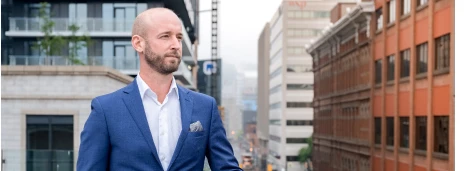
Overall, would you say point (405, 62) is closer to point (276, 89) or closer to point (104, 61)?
point (104, 61)

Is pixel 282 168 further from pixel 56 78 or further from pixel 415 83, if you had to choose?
pixel 56 78

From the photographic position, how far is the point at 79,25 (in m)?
43.0

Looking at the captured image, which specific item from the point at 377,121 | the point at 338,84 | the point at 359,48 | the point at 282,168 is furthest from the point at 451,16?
the point at 282,168

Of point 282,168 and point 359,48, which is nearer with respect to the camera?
point 359,48

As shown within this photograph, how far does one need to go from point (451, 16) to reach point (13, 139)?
56.0 feet

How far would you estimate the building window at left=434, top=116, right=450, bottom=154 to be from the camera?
102ft

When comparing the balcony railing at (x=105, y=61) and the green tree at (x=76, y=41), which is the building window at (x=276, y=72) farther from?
the green tree at (x=76, y=41)

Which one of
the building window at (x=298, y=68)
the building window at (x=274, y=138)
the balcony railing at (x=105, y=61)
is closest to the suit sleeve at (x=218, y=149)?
the balcony railing at (x=105, y=61)

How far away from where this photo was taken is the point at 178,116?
11.4ft

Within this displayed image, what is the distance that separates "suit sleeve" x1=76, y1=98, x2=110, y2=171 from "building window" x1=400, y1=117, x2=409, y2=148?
3720 centimetres

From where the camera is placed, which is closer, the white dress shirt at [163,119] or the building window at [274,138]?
the white dress shirt at [163,119]

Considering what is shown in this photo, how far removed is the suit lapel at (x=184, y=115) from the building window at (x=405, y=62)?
3693 centimetres

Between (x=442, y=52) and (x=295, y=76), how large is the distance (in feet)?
306

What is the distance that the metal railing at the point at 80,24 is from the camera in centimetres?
4278
